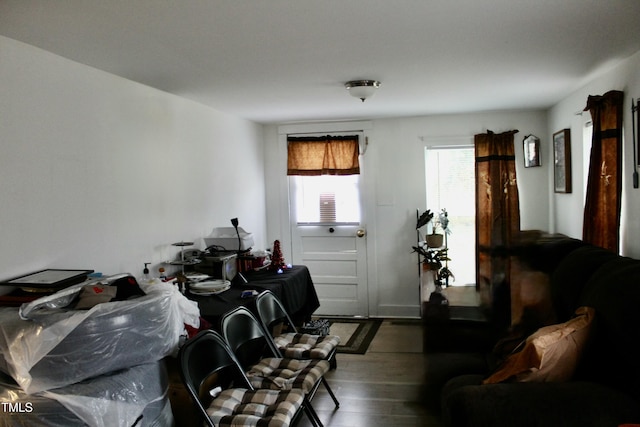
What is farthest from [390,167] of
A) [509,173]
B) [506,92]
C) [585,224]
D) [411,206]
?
[585,224]

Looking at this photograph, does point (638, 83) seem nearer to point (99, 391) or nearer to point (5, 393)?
point (99, 391)

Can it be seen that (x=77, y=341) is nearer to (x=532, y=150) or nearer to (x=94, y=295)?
(x=94, y=295)

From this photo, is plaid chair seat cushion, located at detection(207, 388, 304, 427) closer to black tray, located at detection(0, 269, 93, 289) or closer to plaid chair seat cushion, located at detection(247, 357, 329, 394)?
plaid chair seat cushion, located at detection(247, 357, 329, 394)

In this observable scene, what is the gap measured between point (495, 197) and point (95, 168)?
12.7 ft

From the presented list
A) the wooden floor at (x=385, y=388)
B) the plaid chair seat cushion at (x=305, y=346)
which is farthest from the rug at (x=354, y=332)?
the plaid chair seat cushion at (x=305, y=346)

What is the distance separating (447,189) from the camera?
546 cm

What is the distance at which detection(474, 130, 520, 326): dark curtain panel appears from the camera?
201 inches

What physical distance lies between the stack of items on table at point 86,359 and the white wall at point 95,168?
1.64 feet

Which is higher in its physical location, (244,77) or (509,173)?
(244,77)

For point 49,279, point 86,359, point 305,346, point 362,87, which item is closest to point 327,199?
point 362,87

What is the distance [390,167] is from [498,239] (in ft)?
4.53

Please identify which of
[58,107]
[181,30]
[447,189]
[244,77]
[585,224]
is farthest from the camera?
[447,189]

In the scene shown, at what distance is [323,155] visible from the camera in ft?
18.3

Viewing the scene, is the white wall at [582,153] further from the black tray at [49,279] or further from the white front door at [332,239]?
the black tray at [49,279]
